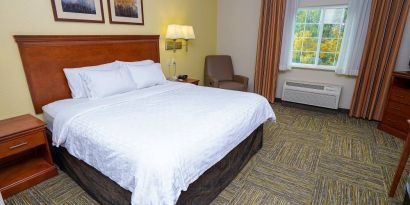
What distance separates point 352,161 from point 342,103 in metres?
1.77

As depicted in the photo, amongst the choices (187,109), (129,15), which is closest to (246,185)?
(187,109)

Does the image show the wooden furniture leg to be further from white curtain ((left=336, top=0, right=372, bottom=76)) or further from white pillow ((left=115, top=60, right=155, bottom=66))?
white pillow ((left=115, top=60, right=155, bottom=66))

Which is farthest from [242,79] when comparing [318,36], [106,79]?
[106,79]

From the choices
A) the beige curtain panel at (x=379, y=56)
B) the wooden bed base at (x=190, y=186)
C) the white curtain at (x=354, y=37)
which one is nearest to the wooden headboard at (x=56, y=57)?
the wooden bed base at (x=190, y=186)

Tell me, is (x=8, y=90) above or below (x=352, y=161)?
above

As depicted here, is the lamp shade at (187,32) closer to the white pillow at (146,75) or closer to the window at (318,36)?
the white pillow at (146,75)

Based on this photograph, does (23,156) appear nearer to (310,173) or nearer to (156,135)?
(156,135)

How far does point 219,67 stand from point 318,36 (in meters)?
1.92

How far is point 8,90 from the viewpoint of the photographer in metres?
2.08

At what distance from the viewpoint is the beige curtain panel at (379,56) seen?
10.0 ft

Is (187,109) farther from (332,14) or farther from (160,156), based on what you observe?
(332,14)

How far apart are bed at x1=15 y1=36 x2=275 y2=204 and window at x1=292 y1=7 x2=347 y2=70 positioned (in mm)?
2202

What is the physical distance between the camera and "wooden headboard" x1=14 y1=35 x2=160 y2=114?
2.17m

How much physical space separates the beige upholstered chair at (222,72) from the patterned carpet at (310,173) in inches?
53.0
